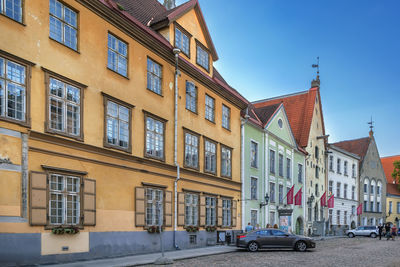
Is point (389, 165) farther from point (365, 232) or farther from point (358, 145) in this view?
point (365, 232)

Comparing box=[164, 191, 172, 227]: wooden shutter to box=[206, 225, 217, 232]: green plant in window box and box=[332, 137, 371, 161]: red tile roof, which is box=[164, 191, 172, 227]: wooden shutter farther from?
box=[332, 137, 371, 161]: red tile roof

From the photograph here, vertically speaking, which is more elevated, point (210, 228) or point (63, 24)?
point (63, 24)

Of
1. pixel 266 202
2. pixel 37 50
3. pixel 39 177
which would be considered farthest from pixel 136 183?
pixel 266 202

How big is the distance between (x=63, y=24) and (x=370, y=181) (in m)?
58.5

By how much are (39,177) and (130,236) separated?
18.8 ft

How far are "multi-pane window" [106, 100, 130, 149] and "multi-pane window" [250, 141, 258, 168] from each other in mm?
15053

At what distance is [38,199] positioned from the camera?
13.8 metres

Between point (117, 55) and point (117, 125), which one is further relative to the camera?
point (117, 55)

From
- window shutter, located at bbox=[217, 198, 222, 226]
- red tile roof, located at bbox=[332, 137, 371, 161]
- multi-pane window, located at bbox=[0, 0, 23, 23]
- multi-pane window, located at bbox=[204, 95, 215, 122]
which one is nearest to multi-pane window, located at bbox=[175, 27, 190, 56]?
multi-pane window, located at bbox=[204, 95, 215, 122]

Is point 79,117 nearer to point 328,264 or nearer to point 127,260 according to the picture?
point 127,260

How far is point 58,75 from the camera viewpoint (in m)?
15.0

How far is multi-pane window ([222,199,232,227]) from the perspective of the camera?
2736cm

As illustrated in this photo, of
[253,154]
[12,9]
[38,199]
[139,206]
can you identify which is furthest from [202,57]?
[38,199]

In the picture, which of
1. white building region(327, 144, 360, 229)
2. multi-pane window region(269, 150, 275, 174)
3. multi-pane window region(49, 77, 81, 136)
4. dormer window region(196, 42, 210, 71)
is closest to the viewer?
multi-pane window region(49, 77, 81, 136)
